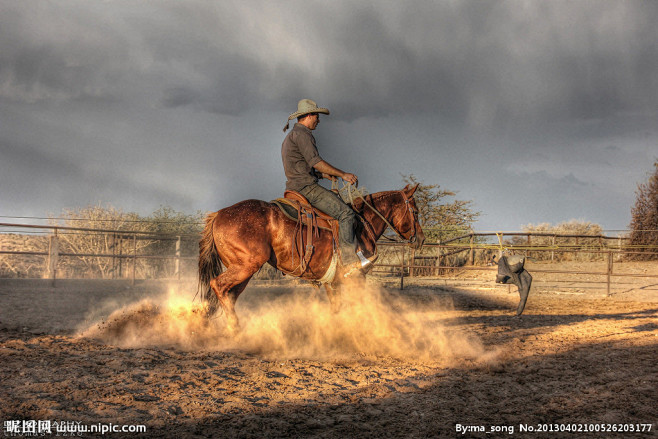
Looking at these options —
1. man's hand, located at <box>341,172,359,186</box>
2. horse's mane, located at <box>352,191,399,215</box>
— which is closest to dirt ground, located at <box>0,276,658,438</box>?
horse's mane, located at <box>352,191,399,215</box>

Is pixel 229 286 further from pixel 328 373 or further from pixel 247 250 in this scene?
pixel 328 373

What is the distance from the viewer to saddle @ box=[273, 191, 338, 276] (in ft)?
18.2

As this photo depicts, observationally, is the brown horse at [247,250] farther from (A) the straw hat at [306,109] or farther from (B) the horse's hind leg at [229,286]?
(A) the straw hat at [306,109]

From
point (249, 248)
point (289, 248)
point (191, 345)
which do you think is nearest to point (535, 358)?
point (289, 248)

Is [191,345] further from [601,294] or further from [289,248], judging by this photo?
[601,294]

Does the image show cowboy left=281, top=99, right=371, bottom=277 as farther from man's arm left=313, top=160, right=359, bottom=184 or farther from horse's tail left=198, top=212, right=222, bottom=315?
horse's tail left=198, top=212, right=222, bottom=315

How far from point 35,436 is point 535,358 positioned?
4.69m

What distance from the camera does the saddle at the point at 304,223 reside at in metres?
5.54

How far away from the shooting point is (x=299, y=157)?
586cm

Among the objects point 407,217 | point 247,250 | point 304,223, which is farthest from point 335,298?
point 407,217

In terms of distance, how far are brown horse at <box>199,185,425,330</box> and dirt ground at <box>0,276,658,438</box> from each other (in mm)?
433

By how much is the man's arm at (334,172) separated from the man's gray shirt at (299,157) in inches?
3.2

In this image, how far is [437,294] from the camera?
1276 cm

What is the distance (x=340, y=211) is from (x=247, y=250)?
130 cm
